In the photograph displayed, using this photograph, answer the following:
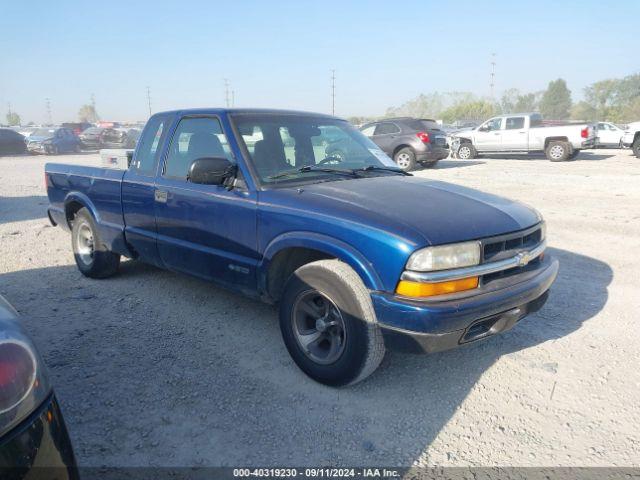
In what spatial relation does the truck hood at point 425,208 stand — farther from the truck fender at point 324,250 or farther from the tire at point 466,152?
the tire at point 466,152

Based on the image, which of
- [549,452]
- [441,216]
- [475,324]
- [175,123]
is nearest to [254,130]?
[175,123]

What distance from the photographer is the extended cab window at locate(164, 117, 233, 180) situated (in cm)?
381

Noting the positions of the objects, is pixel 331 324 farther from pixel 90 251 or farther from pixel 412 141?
pixel 412 141

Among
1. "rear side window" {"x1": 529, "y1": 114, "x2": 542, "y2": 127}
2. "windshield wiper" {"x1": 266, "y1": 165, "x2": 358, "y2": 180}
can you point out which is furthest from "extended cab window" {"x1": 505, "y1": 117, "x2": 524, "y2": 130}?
"windshield wiper" {"x1": 266, "y1": 165, "x2": 358, "y2": 180}

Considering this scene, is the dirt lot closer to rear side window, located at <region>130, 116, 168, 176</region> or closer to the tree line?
rear side window, located at <region>130, 116, 168, 176</region>

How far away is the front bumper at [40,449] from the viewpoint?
4.63ft

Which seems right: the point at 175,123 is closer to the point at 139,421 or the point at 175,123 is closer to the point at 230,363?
the point at 230,363

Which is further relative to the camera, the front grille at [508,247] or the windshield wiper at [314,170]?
the windshield wiper at [314,170]

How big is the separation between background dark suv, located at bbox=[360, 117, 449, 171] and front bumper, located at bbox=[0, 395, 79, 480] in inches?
556

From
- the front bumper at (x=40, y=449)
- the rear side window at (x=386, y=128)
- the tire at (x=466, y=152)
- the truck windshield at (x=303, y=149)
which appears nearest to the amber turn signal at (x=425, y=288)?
the truck windshield at (x=303, y=149)

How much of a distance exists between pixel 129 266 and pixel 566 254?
529 cm

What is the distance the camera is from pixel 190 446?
256 centimetres

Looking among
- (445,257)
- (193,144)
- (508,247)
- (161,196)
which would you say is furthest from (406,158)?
(445,257)

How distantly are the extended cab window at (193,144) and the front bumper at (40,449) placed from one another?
2.40 meters
